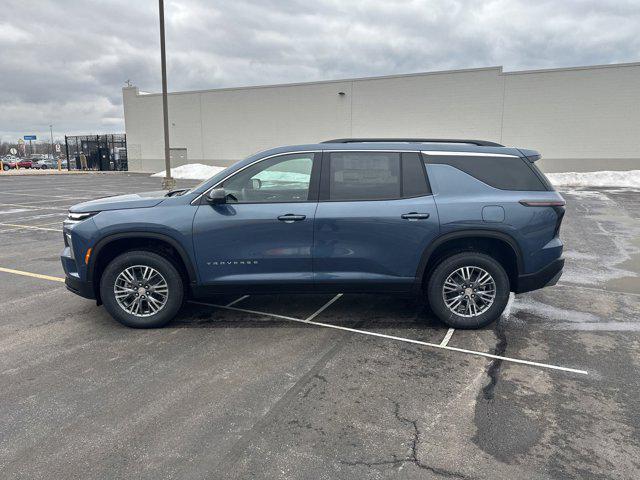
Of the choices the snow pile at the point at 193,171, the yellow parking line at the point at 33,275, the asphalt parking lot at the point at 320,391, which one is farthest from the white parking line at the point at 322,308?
the snow pile at the point at 193,171

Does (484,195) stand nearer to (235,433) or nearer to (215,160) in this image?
(235,433)

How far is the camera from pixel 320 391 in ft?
11.6

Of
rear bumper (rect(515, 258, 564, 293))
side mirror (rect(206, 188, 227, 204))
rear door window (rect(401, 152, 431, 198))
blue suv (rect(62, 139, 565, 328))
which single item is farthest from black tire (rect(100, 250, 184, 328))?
rear bumper (rect(515, 258, 564, 293))

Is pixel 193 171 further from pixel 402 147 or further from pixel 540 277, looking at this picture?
pixel 540 277

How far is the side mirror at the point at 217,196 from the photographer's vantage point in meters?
4.45

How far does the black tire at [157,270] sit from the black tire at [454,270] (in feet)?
8.46

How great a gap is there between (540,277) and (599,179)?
26086 mm

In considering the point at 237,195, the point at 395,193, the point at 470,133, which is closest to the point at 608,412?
the point at 395,193

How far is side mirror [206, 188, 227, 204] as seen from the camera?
4.45 metres

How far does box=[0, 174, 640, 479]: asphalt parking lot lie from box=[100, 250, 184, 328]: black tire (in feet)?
0.46

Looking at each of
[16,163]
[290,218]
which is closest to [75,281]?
[290,218]

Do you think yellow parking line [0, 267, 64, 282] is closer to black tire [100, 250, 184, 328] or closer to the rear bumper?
black tire [100, 250, 184, 328]

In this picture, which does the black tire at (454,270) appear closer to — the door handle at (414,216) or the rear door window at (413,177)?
the door handle at (414,216)

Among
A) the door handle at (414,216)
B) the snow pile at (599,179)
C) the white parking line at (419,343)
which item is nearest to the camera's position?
the white parking line at (419,343)
